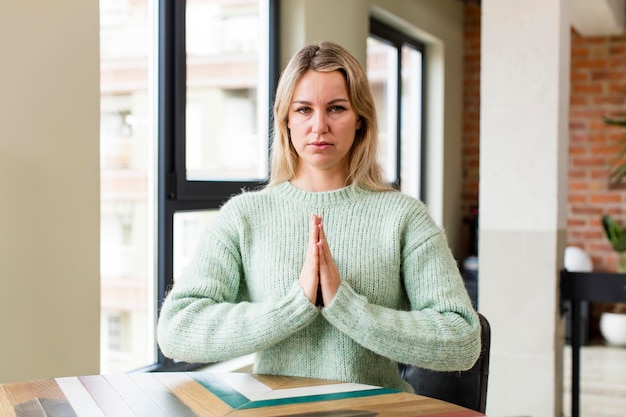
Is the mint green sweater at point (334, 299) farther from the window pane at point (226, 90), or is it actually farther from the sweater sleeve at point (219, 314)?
the window pane at point (226, 90)

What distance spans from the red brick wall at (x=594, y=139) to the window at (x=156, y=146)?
3338 millimetres

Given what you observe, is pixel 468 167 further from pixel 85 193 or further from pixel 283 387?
pixel 283 387

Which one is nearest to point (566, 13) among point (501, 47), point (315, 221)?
point (501, 47)

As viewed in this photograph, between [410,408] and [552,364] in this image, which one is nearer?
[410,408]

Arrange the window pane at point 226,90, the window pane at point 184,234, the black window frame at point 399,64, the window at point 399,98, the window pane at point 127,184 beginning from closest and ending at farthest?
the window pane at point 127,184, the window pane at point 184,234, the window pane at point 226,90, the black window frame at point 399,64, the window at point 399,98

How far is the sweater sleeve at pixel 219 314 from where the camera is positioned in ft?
4.90

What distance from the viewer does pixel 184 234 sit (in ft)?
10.9

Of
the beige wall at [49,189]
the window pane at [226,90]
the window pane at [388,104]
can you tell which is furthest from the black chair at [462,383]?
the window pane at [388,104]

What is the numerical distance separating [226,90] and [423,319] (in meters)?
2.34

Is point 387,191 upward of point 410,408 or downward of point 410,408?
upward

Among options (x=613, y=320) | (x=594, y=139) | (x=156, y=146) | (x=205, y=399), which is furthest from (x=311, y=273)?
(x=594, y=139)

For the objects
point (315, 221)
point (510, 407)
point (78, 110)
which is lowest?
point (510, 407)

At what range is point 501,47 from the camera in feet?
10.8

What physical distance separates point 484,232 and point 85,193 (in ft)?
5.62
